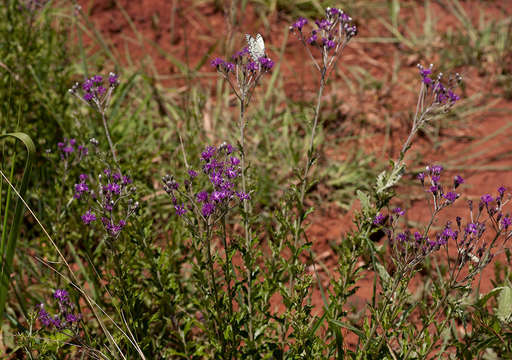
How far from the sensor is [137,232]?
2713 mm

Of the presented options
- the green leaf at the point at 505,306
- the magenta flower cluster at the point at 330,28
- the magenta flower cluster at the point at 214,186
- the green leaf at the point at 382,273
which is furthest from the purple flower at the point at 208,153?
the green leaf at the point at 505,306

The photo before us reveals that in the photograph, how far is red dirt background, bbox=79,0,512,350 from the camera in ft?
14.9

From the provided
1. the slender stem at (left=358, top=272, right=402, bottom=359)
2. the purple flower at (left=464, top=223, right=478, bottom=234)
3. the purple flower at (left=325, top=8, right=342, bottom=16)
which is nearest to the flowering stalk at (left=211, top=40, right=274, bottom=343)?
the purple flower at (left=325, top=8, right=342, bottom=16)

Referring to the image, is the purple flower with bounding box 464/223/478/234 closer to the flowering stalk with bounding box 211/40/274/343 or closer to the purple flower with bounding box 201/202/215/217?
the flowering stalk with bounding box 211/40/274/343

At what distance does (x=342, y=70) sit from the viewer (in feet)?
20.2

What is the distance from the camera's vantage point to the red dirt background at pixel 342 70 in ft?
14.9

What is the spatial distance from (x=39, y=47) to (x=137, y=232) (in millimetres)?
2384

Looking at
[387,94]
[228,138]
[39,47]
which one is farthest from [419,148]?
[39,47]

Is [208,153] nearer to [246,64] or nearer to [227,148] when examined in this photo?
[227,148]

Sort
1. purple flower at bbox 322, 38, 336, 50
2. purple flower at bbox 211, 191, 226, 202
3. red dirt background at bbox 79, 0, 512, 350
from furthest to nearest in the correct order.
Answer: red dirt background at bbox 79, 0, 512, 350, purple flower at bbox 322, 38, 336, 50, purple flower at bbox 211, 191, 226, 202

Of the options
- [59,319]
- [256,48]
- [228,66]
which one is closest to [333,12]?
[256,48]

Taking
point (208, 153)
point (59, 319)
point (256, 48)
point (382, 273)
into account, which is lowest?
point (59, 319)

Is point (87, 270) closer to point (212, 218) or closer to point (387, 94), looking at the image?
point (212, 218)

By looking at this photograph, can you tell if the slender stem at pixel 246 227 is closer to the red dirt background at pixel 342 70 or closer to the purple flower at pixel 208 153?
the purple flower at pixel 208 153
